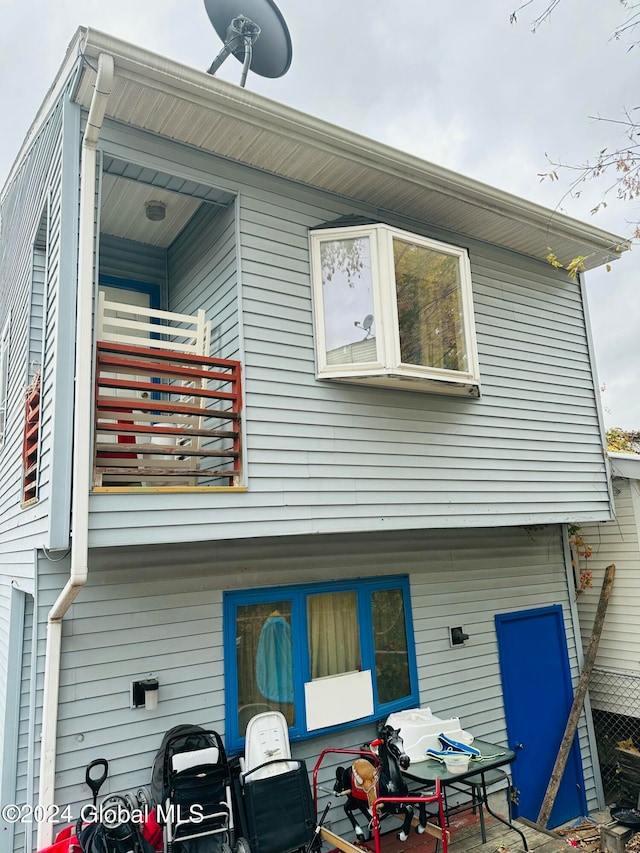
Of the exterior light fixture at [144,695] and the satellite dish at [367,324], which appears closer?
the exterior light fixture at [144,695]

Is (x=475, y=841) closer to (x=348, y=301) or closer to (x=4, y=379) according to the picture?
(x=348, y=301)

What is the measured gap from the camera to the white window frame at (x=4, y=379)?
6365 millimetres

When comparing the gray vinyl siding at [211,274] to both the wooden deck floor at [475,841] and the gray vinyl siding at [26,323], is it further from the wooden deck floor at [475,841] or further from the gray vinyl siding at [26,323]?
the wooden deck floor at [475,841]

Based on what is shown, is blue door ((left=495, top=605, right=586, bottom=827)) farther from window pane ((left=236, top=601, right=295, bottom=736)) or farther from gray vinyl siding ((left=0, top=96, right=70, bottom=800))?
gray vinyl siding ((left=0, top=96, right=70, bottom=800))

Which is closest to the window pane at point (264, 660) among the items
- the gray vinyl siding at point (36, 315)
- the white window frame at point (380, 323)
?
the white window frame at point (380, 323)

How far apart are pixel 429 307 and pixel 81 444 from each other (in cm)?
318

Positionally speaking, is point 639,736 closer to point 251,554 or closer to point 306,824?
point 306,824

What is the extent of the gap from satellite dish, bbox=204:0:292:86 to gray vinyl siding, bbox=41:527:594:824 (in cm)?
454

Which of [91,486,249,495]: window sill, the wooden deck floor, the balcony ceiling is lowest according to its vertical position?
the wooden deck floor

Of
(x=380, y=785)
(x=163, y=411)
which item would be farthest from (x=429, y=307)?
(x=380, y=785)

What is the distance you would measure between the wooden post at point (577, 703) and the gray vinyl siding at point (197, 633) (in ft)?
2.76

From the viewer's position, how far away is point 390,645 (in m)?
5.59

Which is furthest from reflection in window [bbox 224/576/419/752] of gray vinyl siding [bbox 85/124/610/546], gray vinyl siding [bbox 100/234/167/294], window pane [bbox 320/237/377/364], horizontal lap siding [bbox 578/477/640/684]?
gray vinyl siding [bbox 100/234/167/294]

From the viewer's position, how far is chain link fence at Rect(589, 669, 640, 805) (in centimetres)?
693
